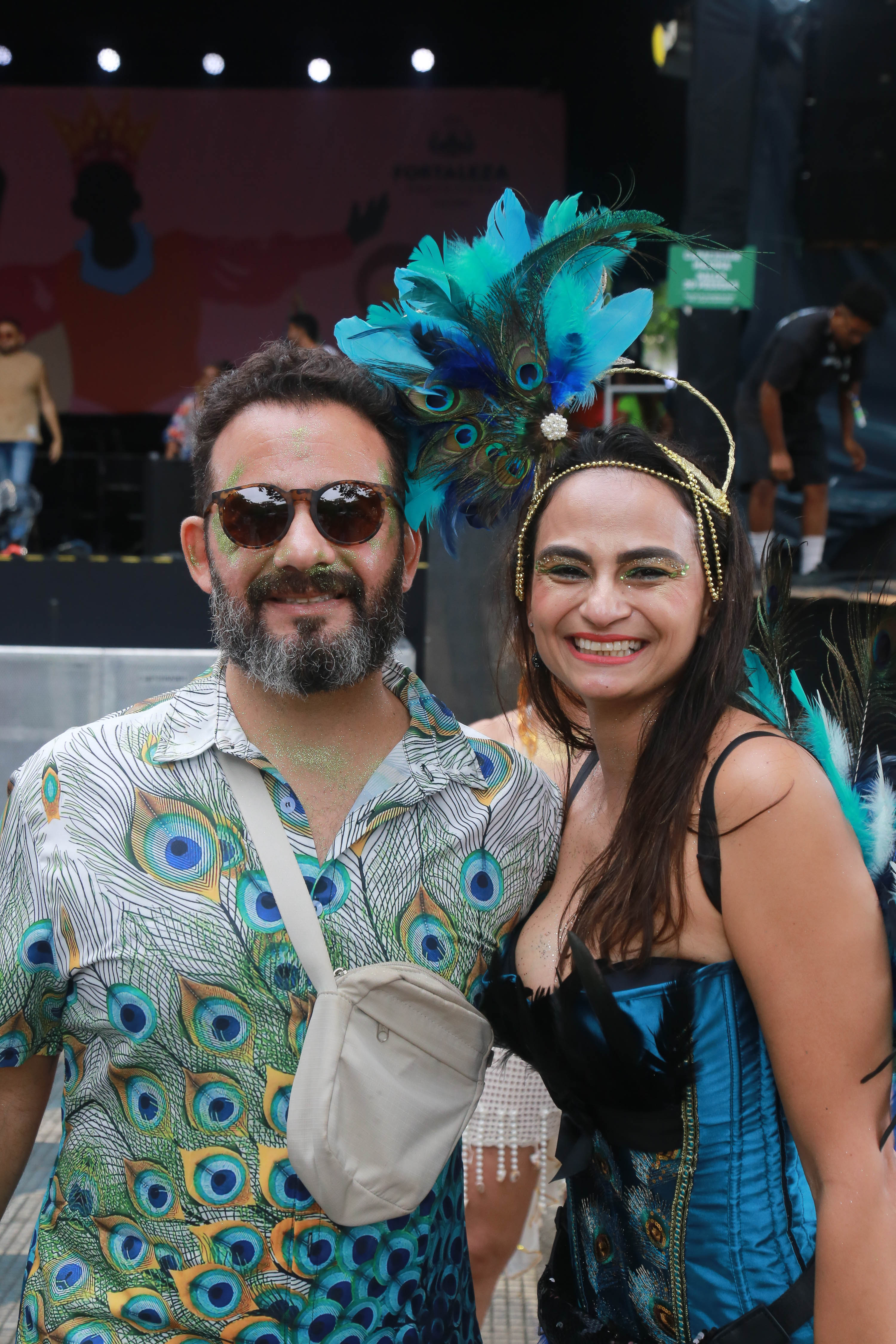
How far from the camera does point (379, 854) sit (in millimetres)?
1753

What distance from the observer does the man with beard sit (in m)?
1.62

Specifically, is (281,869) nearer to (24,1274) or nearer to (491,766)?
(491,766)

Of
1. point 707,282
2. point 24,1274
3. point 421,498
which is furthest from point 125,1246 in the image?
point 707,282

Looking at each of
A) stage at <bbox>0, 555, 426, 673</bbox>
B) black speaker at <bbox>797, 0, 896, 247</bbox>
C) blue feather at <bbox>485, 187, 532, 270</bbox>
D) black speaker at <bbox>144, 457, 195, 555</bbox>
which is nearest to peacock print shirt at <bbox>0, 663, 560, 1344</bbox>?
blue feather at <bbox>485, 187, 532, 270</bbox>

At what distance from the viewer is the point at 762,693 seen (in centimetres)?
211

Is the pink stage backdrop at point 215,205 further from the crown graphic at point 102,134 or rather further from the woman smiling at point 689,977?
the woman smiling at point 689,977

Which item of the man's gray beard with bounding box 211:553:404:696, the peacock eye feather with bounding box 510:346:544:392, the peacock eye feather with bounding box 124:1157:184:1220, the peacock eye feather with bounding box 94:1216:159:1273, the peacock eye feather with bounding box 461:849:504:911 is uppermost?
the peacock eye feather with bounding box 510:346:544:392

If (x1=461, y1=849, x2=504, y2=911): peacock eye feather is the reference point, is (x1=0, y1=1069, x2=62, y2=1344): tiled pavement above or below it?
below

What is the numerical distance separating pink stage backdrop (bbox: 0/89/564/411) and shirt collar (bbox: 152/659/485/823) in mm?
10902

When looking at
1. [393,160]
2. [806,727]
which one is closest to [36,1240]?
[806,727]

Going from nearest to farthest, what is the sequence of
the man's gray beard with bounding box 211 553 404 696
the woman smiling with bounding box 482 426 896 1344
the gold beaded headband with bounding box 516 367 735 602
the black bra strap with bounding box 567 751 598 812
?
the woman smiling with bounding box 482 426 896 1344, the man's gray beard with bounding box 211 553 404 696, the gold beaded headband with bounding box 516 367 735 602, the black bra strap with bounding box 567 751 598 812

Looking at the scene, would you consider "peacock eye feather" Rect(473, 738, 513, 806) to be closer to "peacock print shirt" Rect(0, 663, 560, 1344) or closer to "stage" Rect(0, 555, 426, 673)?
"peacock print shirt" Rect(0, 663, 560, 1344)

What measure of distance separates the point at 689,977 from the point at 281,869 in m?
0.60

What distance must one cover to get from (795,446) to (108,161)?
354 inches
